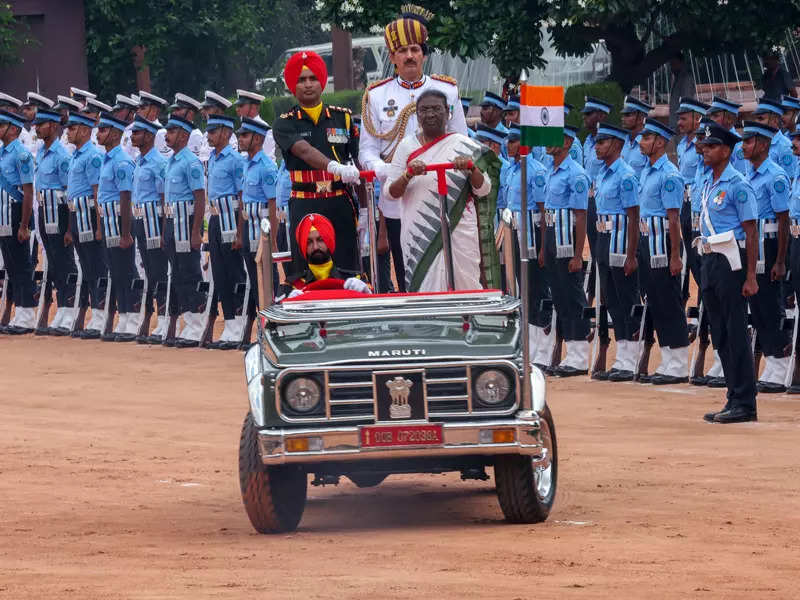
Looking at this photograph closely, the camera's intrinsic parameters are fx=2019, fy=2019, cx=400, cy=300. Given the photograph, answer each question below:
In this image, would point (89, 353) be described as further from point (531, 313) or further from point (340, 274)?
point (340, 274)

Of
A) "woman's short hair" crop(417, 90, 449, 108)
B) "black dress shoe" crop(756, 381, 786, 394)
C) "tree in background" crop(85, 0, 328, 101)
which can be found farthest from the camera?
"tree in background" crop(85, 0, 328, 101)

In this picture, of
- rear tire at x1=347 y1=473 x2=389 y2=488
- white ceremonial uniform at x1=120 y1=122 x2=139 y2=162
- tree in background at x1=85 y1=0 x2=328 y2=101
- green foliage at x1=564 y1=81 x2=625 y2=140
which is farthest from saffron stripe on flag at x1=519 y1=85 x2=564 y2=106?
tree in background at x1=85 y1=0 x2=328 y2=101

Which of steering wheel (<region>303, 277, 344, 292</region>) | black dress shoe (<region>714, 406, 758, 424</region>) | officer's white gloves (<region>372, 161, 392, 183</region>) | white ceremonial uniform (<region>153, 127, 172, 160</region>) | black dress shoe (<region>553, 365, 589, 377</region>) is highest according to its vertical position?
white ceremonial uniform (<region>153, 127, 172, 160</region>)

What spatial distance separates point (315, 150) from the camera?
13492mm

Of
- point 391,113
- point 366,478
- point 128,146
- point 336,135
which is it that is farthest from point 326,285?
point 128,146

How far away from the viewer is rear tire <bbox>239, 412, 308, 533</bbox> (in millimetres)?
10445

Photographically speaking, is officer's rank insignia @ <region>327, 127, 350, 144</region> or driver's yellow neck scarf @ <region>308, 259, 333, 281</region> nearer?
driver's yellow neck scarf @ <region>308, 259, 333, 281</region>

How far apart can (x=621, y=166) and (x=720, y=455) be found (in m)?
4.81

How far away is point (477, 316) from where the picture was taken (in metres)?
10.6

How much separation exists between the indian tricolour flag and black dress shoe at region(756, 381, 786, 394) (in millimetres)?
7089

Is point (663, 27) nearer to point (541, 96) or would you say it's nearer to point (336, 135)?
point (336, 135)

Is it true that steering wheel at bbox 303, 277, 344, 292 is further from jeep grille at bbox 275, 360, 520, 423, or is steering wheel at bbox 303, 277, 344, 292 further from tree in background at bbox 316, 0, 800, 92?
tree in background at bbox 316, 0, 800, 92

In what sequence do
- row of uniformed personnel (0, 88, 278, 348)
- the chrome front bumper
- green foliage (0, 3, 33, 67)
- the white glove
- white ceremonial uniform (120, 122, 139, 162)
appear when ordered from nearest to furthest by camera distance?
1. the chrome front bumper
2. the white glove
3. row of uniformed personnel (0, 88, 278, 348)
4. white ceremonial uniform (120, 122, 139, 162)
5. green foliage (0, 3, 33, 67)

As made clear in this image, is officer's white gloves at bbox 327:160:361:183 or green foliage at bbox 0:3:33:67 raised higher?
green foliage at bbox 0:3:33:67
